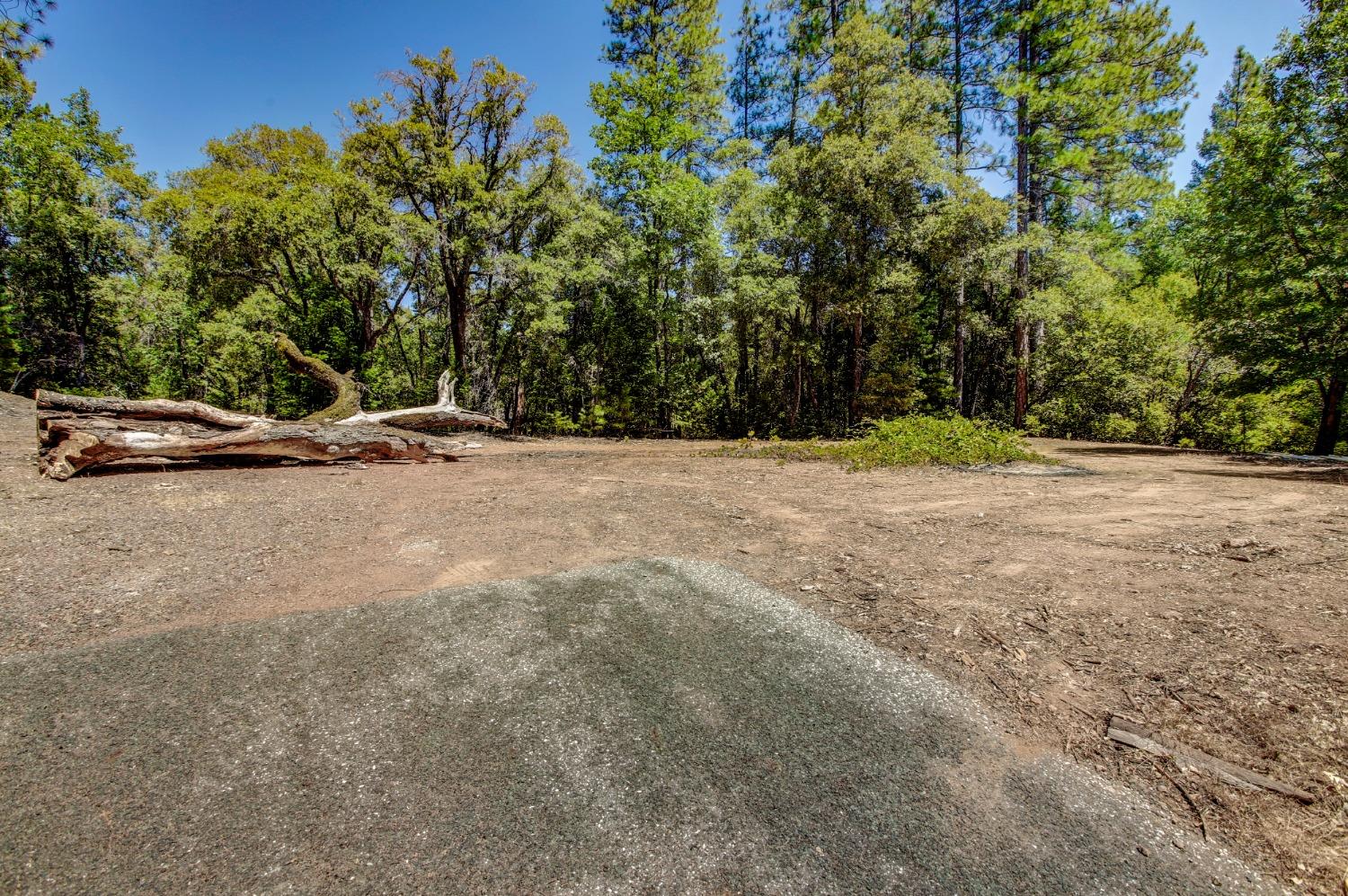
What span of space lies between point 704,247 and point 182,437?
12.9 meters

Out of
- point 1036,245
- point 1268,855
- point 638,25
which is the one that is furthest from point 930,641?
point 638,25

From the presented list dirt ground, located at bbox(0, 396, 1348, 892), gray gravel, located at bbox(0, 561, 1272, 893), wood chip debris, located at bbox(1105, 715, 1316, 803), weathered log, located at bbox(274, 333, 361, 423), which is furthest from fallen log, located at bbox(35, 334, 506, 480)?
wood chip debris, located at bbox(1105, 715, 1316, 803)

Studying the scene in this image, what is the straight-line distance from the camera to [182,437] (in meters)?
6.14

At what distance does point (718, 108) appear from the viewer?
1773 cm

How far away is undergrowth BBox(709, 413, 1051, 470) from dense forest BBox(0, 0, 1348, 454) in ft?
16.5

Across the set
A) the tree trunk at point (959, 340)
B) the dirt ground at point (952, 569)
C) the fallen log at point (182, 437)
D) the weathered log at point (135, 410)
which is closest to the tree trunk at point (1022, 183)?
the tree trunk at point (959, 340)

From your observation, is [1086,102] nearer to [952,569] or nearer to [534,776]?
[952,569]

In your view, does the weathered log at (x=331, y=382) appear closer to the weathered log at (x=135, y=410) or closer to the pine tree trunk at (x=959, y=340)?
the weathered log at (x=135, y=410)

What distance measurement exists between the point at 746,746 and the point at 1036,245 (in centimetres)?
1639

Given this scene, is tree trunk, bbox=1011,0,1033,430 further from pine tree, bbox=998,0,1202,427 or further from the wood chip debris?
the wood chip debris

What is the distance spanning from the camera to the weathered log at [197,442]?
216 inches

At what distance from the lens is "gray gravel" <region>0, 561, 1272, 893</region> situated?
1365 mm

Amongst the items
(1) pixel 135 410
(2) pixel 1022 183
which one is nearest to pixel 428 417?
(1) pixel 135 410

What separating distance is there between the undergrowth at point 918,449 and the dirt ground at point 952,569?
2.09 meters
